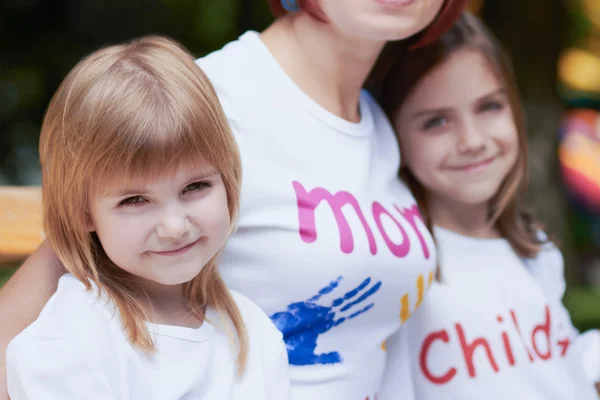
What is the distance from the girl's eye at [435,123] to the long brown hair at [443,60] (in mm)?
77

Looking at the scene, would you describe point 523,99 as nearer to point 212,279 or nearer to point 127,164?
point 212,279

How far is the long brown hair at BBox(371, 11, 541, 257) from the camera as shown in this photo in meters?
1.97

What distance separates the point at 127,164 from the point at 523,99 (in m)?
3.13

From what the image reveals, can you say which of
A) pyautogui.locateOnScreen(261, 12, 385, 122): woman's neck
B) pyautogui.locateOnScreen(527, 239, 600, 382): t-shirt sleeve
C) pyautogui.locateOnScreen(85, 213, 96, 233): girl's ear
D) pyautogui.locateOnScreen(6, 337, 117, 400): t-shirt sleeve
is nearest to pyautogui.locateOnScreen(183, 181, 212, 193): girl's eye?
pyautogui.locateOnScreen(85, 213, 96, 233): girl's ear

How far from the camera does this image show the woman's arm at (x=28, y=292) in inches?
54.2

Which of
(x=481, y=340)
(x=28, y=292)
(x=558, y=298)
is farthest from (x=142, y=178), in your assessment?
(x=558, y=298)

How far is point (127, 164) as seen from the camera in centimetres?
121

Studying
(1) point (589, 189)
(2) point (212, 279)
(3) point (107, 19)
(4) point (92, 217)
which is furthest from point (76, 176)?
(1) point (589, 189)

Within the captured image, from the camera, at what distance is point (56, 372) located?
1.15 m

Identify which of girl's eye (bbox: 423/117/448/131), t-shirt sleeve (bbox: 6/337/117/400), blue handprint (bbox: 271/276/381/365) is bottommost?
blue handprint (bbox: 271/276/381/365)

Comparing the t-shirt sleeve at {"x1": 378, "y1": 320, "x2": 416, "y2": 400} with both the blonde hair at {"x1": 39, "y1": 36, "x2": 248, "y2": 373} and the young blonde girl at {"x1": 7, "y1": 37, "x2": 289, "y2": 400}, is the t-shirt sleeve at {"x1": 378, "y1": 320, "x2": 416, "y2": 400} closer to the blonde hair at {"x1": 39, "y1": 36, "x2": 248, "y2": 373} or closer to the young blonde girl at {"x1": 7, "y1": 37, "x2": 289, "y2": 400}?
the young blonde girl at {"x1": 7, "y1": 37, "x2": 289, "y2": 400}

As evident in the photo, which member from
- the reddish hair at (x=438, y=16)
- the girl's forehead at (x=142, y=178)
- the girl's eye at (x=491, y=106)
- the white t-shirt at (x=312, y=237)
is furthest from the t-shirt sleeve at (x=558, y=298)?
the girl's forehead at (x=142, y=178)

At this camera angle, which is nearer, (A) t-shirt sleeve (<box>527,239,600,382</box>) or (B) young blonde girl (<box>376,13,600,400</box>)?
(B) young blonde girl (<box>376,13,600,400</box>)

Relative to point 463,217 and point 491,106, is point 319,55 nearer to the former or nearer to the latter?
point 491,106
